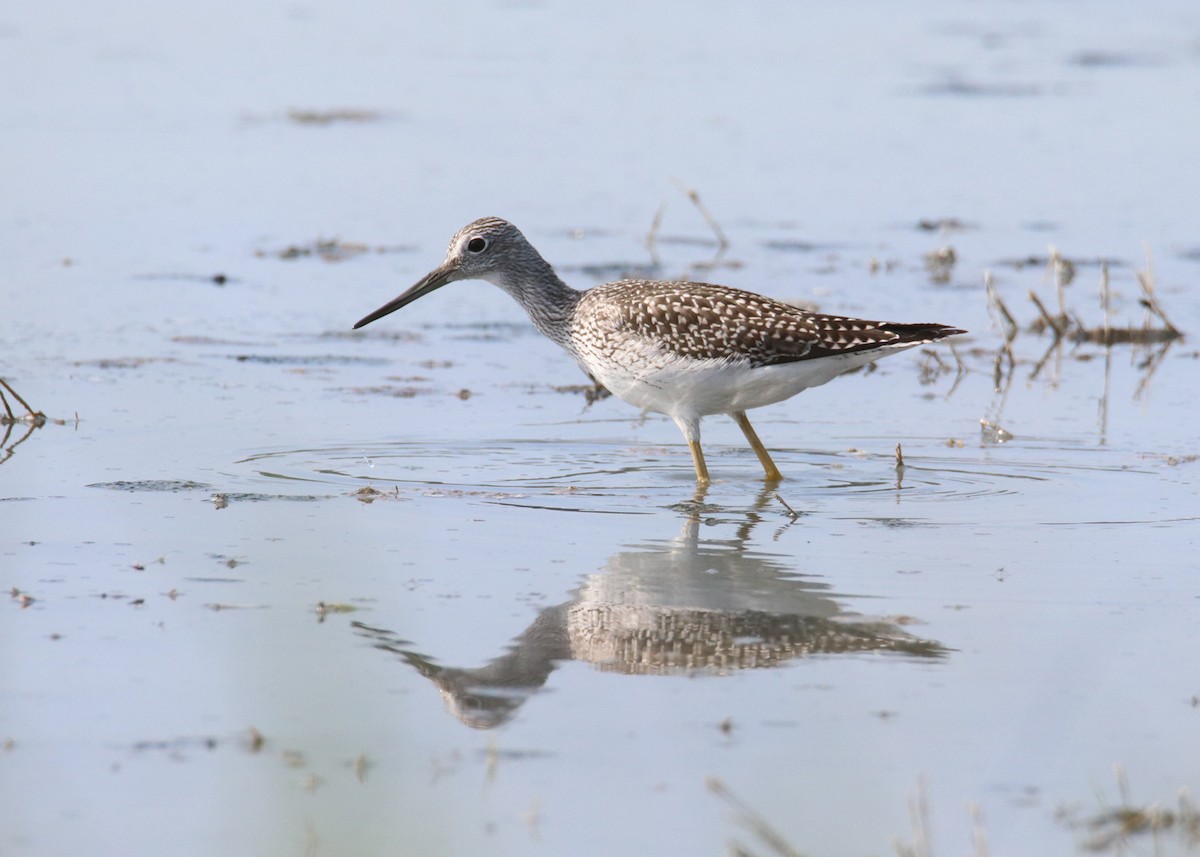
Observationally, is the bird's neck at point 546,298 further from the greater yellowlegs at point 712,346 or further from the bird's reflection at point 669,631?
the bird's reflection at point 669,631

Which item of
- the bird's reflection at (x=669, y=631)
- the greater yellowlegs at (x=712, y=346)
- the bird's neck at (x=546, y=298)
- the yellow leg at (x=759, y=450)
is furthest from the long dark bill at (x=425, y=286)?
the bird's reflection at (x=669, y=631)

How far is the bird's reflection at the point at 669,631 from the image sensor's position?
17.4ft

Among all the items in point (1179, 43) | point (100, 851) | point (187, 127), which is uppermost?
point (1179, 43)

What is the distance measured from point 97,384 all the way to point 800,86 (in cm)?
1135

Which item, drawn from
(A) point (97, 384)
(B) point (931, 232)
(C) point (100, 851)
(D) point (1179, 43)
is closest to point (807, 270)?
(B) point (931, 232)

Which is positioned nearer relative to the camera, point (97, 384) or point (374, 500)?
point (374, 500)

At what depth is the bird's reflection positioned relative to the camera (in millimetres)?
5293

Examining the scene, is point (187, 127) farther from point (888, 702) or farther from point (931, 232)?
point (888, 702)

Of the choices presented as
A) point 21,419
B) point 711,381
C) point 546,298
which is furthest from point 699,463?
point 21,419

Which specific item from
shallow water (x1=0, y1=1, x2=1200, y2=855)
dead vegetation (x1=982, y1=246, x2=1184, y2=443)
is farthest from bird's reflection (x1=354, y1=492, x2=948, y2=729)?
dead vegetation (x1=982, y1=246, x2=1184, y2=443)

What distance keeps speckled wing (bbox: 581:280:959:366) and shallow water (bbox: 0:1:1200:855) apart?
61 centimetres

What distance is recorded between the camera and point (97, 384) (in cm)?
950

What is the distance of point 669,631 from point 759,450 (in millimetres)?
2646

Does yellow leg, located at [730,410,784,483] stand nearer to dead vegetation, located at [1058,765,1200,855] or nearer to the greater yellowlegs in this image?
the greater yellowlegs
